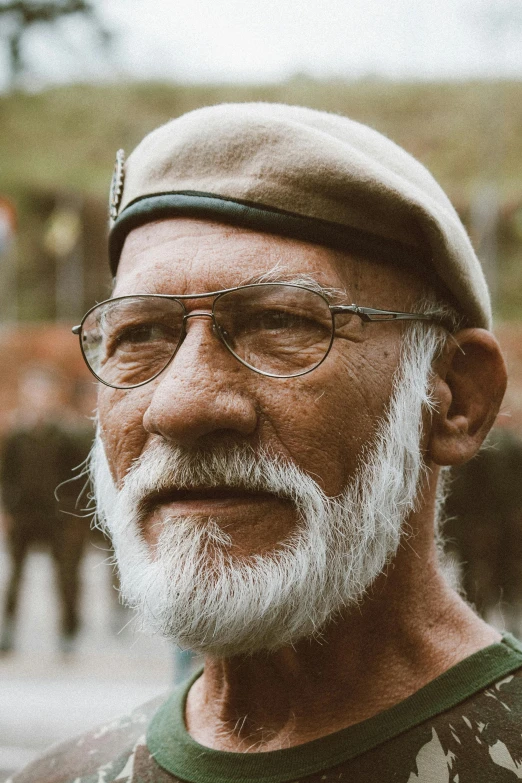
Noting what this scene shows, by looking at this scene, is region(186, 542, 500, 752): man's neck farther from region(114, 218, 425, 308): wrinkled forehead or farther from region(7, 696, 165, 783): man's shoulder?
region(114, 218, 425, 308): wrinkled forehead

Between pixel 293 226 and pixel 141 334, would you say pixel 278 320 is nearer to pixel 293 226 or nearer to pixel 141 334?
pixel 293 226

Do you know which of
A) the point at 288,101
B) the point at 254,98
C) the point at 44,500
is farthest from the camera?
the point at 254,98

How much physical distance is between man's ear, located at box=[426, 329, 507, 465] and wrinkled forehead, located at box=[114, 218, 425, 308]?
0.17 meters

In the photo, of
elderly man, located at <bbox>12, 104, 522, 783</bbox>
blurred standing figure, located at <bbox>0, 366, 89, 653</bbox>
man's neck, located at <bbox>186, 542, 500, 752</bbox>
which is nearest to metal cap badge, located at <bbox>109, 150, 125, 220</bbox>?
elderly man, located at <bbox>12, 104, 522, 783</bbox>

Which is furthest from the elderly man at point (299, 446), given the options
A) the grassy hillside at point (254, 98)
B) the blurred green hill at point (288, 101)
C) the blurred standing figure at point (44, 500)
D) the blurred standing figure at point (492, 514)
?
the grassy hillside at point (254, 98)

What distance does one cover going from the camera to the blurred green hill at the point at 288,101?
3903 cm

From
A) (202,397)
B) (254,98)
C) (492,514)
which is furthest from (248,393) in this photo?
(254,98)

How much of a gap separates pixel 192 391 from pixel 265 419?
0.44ft

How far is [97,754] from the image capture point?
5.47 ft

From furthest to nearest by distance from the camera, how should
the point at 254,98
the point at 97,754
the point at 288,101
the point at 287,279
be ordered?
the point at 254,98 → the point at 288,101 → the point at 97,754 → the point at 287,279

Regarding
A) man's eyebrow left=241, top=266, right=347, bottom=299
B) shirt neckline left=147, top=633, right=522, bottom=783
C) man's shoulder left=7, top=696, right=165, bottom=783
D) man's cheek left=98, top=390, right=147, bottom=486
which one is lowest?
man's shoulder left=7, top=696, right=165, bottom=783

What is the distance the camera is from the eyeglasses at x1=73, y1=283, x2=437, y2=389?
143 centimetres

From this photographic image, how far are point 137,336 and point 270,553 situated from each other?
495mm

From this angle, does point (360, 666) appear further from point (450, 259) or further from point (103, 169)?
point (103, 169)
